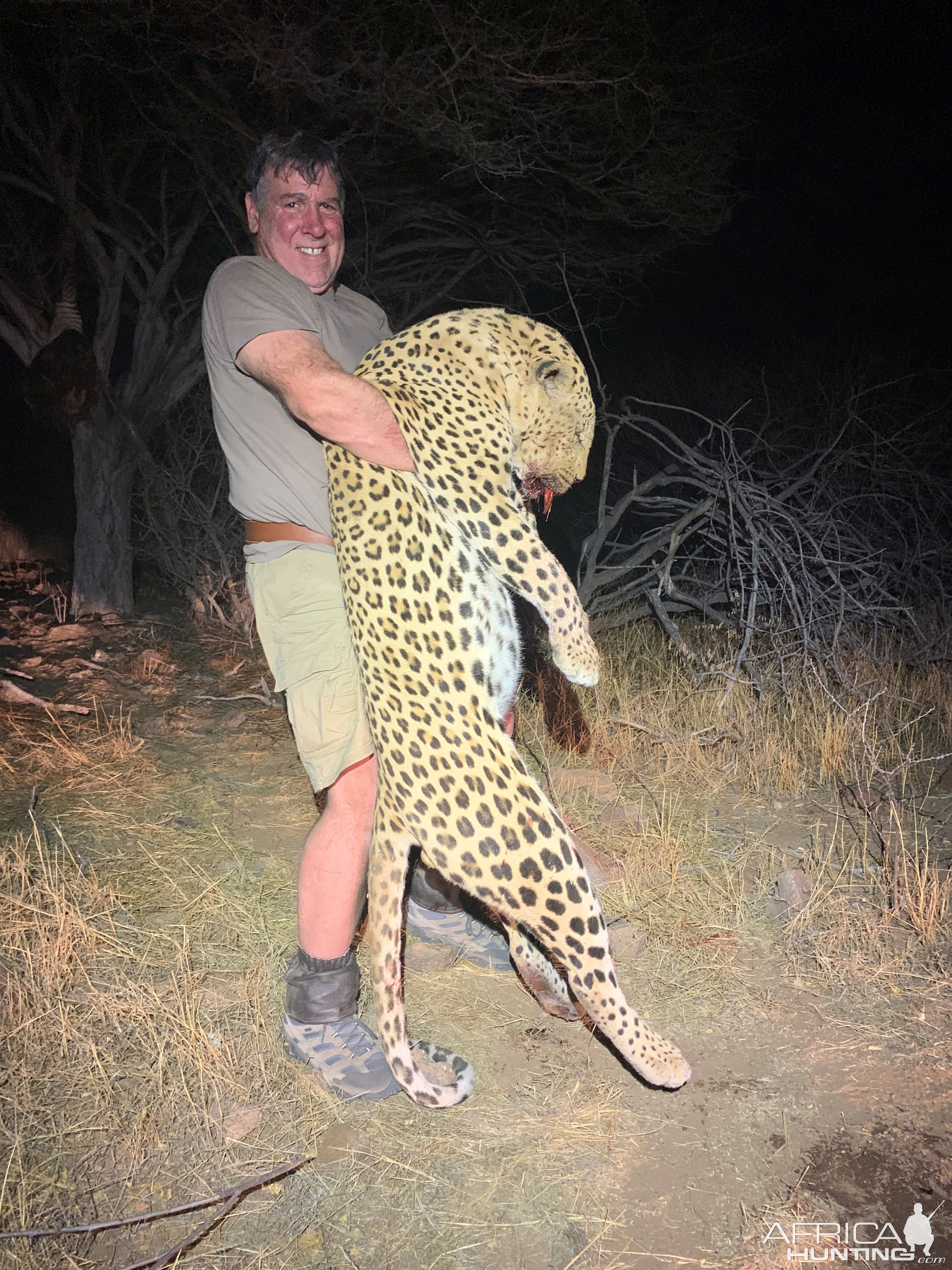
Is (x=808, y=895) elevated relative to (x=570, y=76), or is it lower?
lower

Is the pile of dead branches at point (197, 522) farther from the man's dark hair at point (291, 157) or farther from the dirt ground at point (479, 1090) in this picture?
the man's dark hair at point (291, 157)

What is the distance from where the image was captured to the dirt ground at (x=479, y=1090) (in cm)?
197

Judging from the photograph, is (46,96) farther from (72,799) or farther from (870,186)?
(870,186)

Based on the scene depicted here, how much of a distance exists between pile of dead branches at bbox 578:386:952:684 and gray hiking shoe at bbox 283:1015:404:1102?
2.68 metres

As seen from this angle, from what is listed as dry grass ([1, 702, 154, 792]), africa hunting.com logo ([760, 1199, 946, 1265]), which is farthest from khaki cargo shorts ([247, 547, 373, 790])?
dry grass ([1, 702, 154, 792])

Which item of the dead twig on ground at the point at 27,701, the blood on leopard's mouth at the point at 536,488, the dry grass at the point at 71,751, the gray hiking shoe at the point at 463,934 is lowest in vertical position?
the dead twig on ground at the point at 27,701

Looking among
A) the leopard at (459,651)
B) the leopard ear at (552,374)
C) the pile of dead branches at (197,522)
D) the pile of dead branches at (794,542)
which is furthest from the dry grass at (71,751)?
the leopard ear at (552,374)

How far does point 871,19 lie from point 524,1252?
31.7 feet

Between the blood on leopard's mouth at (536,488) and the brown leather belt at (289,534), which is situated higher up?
the blood on leopard's mouth at (536,488)

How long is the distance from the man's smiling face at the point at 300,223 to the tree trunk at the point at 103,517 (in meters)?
5.67

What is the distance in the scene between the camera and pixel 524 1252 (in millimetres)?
1934

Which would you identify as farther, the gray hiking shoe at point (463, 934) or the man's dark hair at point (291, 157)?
the gray hiking shoe at point (463, 934)

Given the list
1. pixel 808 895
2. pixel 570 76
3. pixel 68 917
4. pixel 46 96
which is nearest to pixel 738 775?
pixel 808 895

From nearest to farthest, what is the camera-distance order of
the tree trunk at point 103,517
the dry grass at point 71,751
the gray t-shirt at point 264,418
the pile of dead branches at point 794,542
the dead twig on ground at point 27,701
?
the gray t-shirt at point 264,418
the dry grass at point 71,751
the pile of dead branches at point 794,542
the dead twig on ground at point 27,701
the tree trunk at point 103,517
